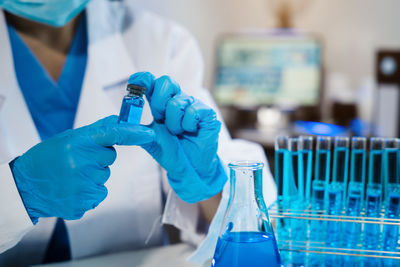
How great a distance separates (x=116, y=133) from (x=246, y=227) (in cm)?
28

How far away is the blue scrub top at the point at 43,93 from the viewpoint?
1.19 metres

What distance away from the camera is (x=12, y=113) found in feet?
3.69

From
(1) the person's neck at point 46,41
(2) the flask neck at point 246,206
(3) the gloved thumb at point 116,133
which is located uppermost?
(1) the person's neck at point 46,41

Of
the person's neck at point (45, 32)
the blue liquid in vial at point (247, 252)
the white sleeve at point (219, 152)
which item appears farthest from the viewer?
the person's neck at point (45, 32)

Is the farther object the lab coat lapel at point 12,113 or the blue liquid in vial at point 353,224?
the lab coat lapel at point 12,113

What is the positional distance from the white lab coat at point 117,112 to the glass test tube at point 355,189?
282mm

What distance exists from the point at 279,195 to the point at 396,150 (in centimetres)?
24

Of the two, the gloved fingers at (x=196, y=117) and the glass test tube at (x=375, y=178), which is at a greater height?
the gloved fingers at (x=196, y=117)

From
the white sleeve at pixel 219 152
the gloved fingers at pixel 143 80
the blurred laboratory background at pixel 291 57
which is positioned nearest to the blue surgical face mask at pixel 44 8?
the white sleeve at pixel 219 152

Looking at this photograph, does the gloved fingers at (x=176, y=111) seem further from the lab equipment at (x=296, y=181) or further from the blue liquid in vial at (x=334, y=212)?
the blue liquid in vial at (x=334, y=212)

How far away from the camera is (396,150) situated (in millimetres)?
751

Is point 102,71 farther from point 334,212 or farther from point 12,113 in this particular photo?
point 334,212

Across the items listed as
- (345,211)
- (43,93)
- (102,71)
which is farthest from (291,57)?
(345,211)

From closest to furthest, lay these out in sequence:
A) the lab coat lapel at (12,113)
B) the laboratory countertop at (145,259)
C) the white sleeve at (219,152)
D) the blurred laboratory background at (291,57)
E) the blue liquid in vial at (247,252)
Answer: the blue liquid in vial at (247,252) → the laboratory countertop at (145,259) → the white sleeve at (219,152) → the lab coat lapel at (12,113) → the blurred laboratory background at (291,57)
